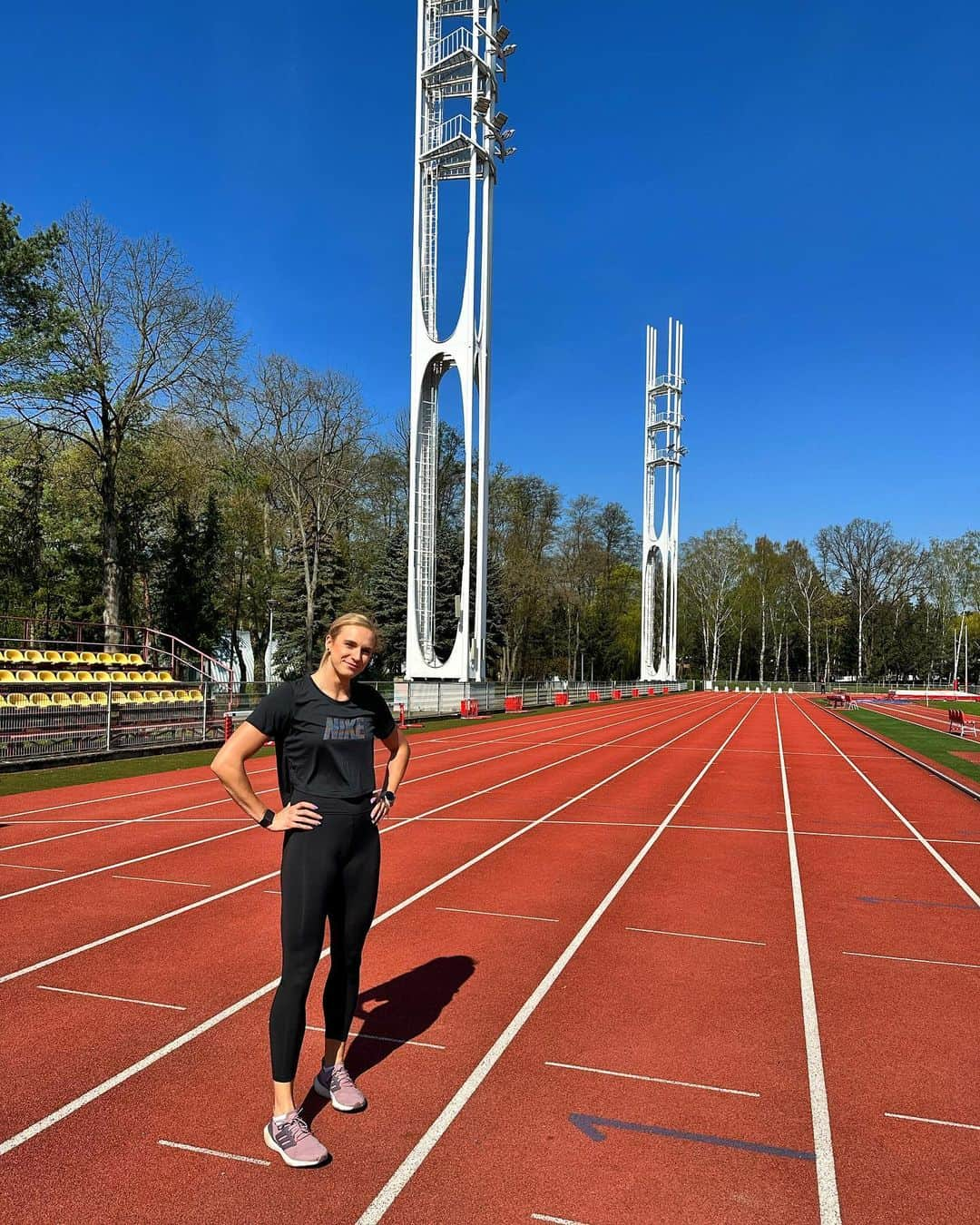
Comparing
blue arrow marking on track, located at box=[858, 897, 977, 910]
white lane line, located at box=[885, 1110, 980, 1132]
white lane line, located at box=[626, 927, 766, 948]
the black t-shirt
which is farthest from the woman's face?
blue arrow marking on track, located at box=[858, 897, 977, 910]

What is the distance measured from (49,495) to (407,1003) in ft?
116

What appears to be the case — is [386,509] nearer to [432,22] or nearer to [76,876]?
[432,22]

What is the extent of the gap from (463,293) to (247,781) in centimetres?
3363

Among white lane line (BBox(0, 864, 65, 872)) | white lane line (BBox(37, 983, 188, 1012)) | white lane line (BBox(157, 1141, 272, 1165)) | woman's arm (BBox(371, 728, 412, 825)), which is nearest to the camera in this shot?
white lane line (BBox(157, 1141, 272, 1165))

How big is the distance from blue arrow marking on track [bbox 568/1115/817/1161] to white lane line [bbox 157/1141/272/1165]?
123cm

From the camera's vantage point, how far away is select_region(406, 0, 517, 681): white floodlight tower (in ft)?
108

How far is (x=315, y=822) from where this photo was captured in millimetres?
3029

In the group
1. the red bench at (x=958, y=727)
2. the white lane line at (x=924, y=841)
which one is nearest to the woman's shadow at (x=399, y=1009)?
the white lane line at (x=924, y=841)

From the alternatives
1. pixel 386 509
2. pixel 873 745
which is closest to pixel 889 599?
pixel 386 509

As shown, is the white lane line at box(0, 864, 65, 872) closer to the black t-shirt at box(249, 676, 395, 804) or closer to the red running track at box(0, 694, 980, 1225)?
the red running track at box(0, 694, 980, 1225)

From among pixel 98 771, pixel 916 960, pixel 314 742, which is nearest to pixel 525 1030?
pixel 314 742

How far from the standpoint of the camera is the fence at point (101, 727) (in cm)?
1449

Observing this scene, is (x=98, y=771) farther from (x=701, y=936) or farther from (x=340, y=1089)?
(x=340, y=1089)

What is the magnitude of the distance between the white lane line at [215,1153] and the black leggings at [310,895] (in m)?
0.32
